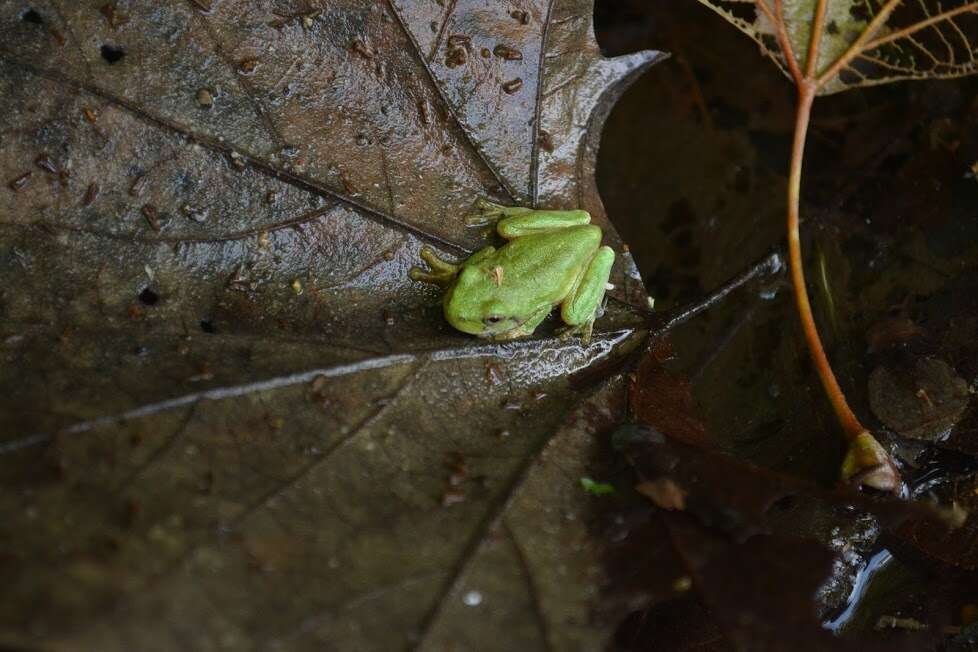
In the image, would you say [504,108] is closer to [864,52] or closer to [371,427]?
[371,427]

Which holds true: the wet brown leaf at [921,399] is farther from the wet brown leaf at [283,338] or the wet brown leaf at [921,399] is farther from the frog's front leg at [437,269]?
the frog's front leg at [437,269]

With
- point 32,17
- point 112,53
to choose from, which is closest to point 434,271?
point 112,53

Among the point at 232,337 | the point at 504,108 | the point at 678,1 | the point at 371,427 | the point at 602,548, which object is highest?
the point at 678,1

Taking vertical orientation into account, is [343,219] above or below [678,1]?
below

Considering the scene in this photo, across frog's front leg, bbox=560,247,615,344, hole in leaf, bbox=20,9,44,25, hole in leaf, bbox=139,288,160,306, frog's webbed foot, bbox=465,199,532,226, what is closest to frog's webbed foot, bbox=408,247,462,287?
frog's webbed foot, bbox=465,199,532,226

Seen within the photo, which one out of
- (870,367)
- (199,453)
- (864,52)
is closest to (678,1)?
(864,52)

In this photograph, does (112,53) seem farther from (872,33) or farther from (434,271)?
(872,33)
